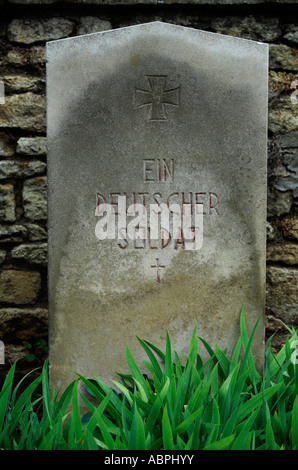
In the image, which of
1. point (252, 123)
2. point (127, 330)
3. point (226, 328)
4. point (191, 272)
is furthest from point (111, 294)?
point (252, 123)

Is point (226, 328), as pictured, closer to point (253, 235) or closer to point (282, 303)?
point (253, 235)

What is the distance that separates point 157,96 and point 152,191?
0.38 meters

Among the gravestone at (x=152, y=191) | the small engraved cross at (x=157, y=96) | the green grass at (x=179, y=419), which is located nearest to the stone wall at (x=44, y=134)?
the gravestone at (x=152, y=191)

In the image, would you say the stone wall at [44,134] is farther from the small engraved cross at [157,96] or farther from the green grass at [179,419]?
the green grass at [179,419]

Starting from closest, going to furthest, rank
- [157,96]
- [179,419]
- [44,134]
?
[179,419] < [157,96] < [44,134]

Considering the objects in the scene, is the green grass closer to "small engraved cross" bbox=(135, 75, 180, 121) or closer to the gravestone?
the gravestone

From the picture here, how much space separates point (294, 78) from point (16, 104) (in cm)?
150

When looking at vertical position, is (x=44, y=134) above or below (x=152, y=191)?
above

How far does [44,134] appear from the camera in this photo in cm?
244

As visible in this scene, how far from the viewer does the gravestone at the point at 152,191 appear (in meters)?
1.79

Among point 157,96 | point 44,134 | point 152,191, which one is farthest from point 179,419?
point 44,134

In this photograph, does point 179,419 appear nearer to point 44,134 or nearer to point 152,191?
point 152,191

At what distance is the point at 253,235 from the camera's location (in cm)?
185

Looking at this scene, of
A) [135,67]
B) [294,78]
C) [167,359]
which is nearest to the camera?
[167,359]
